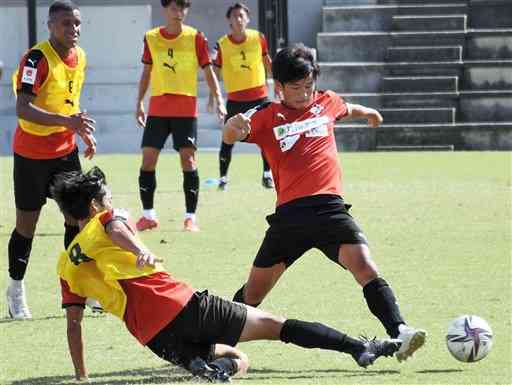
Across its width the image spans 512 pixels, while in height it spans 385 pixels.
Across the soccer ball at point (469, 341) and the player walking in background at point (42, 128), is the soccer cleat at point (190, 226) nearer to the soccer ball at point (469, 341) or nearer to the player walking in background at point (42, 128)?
the player walking in background at point (42, 128)

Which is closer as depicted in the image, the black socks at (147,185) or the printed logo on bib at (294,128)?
the printed logo on bib at (294,128)

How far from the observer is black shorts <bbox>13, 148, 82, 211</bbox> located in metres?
9.25

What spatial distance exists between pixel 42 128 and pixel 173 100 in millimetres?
4740

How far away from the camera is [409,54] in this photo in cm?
2705

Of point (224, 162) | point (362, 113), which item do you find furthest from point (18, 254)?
point (224, 162)

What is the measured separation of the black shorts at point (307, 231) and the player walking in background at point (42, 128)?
5.85 ft

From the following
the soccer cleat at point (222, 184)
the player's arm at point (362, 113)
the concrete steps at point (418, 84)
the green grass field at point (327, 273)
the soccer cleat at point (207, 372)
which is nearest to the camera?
the soccer cleat at point (207, 372)

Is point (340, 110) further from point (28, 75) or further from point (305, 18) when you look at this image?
point (305, 18)

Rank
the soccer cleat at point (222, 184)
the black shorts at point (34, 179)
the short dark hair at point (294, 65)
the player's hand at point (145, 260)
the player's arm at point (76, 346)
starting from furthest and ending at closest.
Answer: the soccer cleat at point (222, 184) → the black shorts at point (34, 179) → the short dark hair at point (294, 65) → the player's arm at point (76, 346) → the player's hand at point (145, 260)

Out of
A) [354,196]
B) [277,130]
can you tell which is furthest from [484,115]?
[277,130]

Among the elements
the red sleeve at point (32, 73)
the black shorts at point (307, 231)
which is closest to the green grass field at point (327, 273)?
the black shorts at point (307, 231)

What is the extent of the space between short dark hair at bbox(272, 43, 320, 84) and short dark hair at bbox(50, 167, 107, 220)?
119 cm

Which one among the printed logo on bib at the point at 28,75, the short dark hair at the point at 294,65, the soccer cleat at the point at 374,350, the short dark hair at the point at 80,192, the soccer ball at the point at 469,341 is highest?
the short dark hair at the point at 294,65

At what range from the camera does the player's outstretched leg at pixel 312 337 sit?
6906 millimetres
